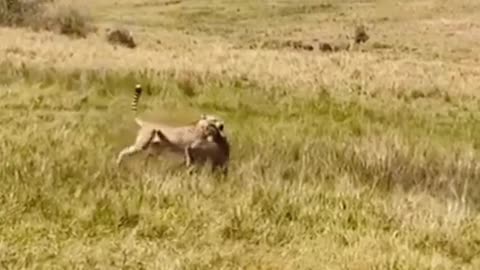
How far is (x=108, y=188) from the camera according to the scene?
24.2 feet

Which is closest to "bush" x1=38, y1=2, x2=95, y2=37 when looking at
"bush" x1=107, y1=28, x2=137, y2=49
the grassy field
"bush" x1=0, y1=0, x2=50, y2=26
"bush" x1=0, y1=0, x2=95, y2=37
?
"bush" x1=0, y1=0, x2=95, y2=37

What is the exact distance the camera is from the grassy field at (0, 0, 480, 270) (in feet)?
20.5

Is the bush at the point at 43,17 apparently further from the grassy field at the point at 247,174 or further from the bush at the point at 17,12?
the grassy field at the point at 247,174

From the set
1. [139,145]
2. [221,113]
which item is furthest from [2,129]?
[221,113]

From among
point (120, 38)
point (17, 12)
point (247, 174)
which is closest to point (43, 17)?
point (17, 12)

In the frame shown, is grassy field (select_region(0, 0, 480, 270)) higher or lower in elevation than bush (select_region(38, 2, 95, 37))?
higher

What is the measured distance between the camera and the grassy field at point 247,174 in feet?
20.5

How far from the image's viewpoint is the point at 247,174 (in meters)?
8.90

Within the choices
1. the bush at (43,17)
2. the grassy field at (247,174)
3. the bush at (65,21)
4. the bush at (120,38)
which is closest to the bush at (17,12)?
the bush at (43,17)

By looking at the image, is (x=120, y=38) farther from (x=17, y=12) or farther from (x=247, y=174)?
(x=247, y=174)

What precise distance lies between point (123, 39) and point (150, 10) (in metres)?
28.4

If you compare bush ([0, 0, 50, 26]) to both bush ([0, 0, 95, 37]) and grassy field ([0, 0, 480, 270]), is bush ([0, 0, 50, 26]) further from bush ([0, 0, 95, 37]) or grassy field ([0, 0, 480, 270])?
grassy field ([0, 0, 480, 270])

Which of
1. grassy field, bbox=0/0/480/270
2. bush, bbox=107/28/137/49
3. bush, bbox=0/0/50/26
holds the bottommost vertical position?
bush, bbox=107/28/137/49

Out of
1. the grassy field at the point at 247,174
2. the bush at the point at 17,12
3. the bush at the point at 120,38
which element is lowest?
the bush at the point at 120,38
